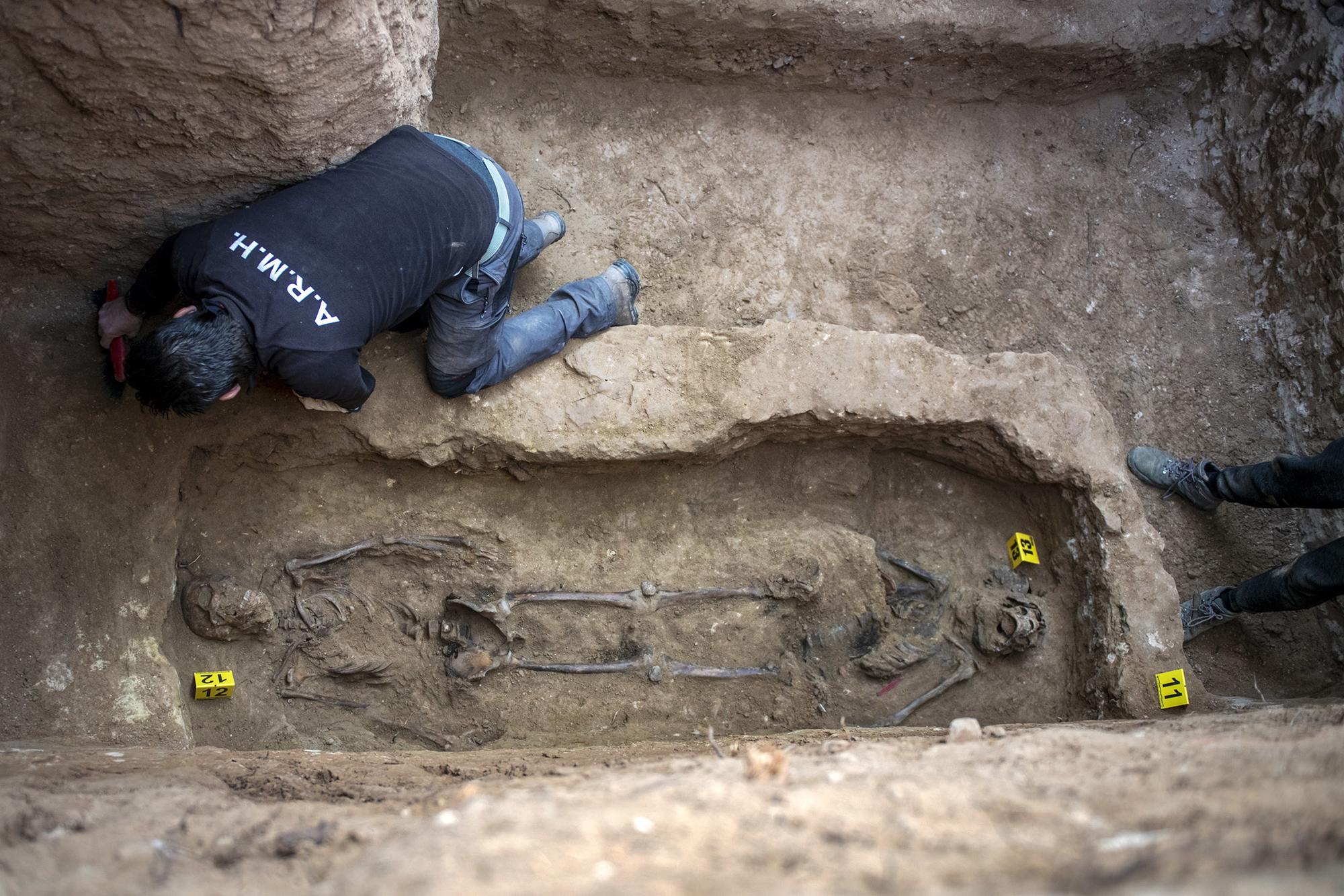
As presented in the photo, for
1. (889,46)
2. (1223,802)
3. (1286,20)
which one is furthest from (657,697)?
(1286,20)

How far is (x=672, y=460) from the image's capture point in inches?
150

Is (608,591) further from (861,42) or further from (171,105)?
(861,42)

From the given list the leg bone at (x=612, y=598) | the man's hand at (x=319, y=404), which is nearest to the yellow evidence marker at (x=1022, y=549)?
the leg bone at (x=612, y=598)

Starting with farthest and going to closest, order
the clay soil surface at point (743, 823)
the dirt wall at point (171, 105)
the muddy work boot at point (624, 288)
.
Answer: the muddy work boot at point (624, 288) < the dirt wall at point (171, 105) < the clay soil surface at point (743, 823)

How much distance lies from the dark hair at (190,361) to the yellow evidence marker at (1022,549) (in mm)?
3172

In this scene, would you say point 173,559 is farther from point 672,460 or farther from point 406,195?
point 672,460

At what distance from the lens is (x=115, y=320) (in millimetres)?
3301

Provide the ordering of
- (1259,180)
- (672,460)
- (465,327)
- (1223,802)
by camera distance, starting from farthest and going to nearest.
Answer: (1259,180), (672,460), (465,327), (1223,802)

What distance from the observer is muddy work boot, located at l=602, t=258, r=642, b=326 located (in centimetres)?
388

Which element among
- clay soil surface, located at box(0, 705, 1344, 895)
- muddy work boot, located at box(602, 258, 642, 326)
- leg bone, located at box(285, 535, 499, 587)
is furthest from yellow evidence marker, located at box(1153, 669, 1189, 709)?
leg bone, located at box(285, 535, 499, 587)

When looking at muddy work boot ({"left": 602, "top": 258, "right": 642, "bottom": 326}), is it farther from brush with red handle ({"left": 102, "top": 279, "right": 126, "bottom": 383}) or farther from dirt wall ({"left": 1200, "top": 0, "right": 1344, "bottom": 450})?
dirt wall ({"left": 1200, "top": 0, "right": 1344, "bottom": 450})

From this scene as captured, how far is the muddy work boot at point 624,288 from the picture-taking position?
3883 millimetres

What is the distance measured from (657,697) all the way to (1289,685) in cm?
281

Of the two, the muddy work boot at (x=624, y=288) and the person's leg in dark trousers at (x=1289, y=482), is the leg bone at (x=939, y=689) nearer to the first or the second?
the person's leg in dark trousers at (x=1289, y=482)
